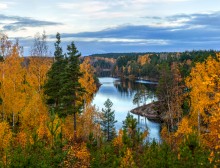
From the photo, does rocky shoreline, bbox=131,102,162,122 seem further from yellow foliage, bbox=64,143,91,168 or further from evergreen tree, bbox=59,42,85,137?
yellow foliage, bbox=64,143,91,168

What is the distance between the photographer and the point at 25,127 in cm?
3881

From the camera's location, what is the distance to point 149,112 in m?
93.8

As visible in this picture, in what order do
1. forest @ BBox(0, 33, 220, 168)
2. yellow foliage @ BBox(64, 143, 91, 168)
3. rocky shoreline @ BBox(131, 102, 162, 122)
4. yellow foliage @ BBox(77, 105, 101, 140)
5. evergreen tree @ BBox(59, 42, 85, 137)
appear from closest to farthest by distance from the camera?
forest @ BBox(0, 33, 220, 168) → yellow foliage @ BBox(64, 143, 91, 168) → evergreen tree @ BBox(59, 42, 85, 137) → yellow foliage @ BBox(77, 105, 101, 140) → rocky shoreline @ BBox(131, 102, 162, 122)

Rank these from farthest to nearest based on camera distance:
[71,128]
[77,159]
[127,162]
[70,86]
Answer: [71,128], [70,86], [77,159], [127,162]

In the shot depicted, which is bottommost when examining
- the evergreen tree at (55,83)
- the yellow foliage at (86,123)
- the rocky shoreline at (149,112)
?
the rocky shoreline at (149,112)

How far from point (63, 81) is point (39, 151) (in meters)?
12.7

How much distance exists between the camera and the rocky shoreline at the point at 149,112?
89000 mm

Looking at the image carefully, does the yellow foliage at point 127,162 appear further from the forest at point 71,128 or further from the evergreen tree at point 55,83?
the evergreen tree at point 55,83

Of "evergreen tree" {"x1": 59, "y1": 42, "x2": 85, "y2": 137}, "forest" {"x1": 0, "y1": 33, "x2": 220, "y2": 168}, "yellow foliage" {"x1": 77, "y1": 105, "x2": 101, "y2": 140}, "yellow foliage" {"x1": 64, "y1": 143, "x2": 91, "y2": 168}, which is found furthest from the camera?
"yellow foliage" {"x1": 77, "y1": 105, "x2": 101, "y2": 140}

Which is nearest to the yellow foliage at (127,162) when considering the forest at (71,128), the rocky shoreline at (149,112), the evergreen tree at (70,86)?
the forest at (71,128)

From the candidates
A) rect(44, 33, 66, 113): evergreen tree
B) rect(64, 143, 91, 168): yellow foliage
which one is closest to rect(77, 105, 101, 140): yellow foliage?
rect(44, 33, 66, 113): evergreen tree

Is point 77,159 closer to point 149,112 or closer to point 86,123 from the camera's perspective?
point 86,123

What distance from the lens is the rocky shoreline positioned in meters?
89.0

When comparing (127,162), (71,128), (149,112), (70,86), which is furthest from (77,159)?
(149,112)
